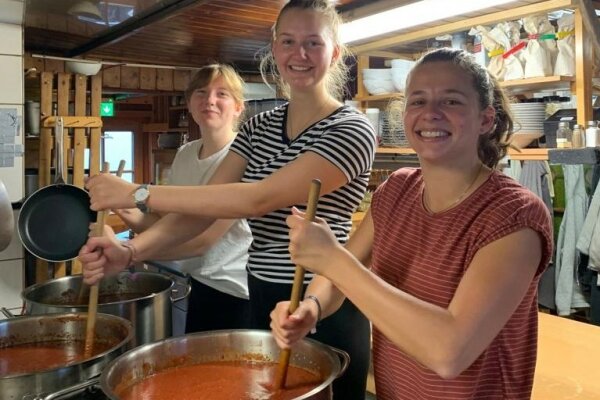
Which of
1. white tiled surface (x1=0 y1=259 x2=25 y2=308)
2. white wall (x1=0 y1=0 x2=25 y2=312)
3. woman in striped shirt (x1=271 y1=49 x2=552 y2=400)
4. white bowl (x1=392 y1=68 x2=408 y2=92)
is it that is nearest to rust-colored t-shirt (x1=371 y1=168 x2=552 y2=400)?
woman in striped shirt (x1=271 y1=49 x2=552 y2=400)

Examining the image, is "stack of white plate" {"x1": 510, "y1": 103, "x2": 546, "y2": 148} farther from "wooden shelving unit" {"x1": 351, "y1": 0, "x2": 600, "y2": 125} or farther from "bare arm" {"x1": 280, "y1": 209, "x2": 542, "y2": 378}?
"bare arm" {"x1": 280, "y1": 209, "x2": 542, "y2": 378}

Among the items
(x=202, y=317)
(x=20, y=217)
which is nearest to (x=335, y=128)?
(x=202, y=317)

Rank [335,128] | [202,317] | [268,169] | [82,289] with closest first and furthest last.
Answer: [335,128]
[268,169]
[82,289]
[202,317]

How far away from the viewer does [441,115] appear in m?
1.01

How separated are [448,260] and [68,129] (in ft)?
9.82

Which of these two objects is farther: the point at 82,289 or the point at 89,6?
the point at 89,6

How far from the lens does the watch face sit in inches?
52.0

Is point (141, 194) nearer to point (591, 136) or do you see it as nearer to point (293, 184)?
point (293, 184)

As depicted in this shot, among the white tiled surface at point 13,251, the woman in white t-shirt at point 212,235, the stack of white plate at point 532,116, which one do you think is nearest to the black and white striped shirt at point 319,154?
the woman in white t-shirt at point 212,235

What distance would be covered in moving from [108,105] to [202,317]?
576 cm

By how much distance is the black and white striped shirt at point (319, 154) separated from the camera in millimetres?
1298

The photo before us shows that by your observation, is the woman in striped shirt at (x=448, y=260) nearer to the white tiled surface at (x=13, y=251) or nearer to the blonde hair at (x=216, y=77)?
the blonde hair at (x=216, y=77)

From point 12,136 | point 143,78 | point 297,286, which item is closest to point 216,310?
point 297,286

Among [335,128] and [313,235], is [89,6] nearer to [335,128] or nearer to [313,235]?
[335,128]
